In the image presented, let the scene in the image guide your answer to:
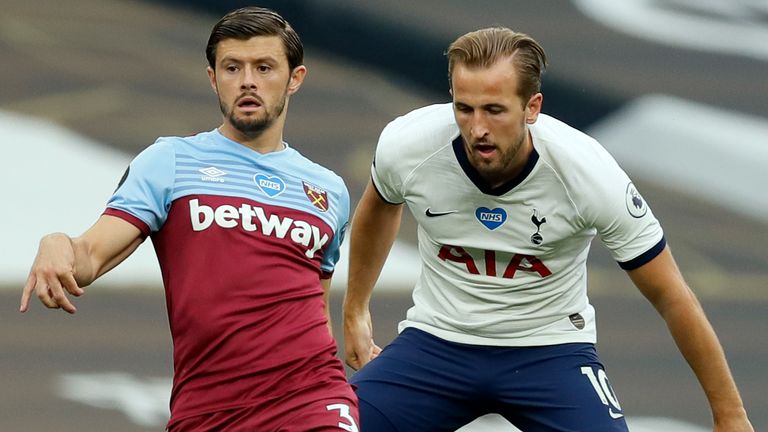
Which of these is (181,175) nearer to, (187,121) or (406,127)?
(406,127)

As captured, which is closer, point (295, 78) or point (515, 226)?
point (295, 78)

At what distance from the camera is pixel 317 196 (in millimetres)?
3867

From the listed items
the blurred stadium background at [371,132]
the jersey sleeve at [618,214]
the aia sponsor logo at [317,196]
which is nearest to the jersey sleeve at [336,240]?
the aia sponsor logo at [317,196]

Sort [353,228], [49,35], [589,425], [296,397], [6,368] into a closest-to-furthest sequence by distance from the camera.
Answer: [296,397] < [589,425] < [353,228] < [6,368] < [49,35]

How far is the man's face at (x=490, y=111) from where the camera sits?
3793 millimetres

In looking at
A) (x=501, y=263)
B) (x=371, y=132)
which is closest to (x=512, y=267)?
(x=501, y=263)

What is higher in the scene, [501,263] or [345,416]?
[501,263]

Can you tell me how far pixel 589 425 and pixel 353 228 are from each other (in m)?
1.03

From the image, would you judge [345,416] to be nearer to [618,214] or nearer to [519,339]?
[519,339]

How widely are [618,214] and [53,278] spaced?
5.37 ft

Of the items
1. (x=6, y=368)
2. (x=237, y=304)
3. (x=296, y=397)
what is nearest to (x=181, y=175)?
(x=237, y=304)

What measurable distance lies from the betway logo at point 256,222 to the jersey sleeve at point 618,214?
79 cm

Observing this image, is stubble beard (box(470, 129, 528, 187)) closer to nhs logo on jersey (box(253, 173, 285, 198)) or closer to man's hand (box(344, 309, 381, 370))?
nhs logo on jersey (box(253, 173, 285, 198))

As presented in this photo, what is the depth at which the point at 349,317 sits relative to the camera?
4.50 metres
